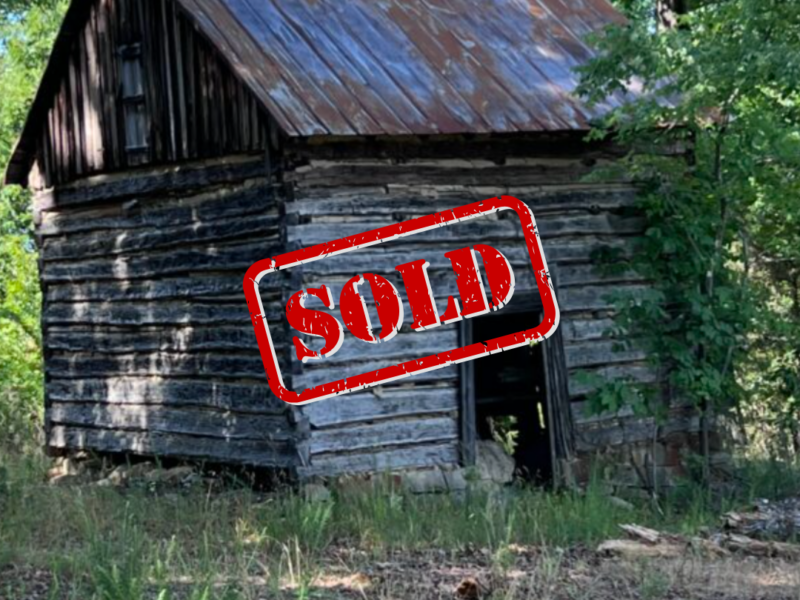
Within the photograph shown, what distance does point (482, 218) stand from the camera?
12438mm

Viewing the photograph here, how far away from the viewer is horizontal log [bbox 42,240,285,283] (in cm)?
1188

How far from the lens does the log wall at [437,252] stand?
11570mm

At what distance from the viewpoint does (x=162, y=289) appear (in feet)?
42.5

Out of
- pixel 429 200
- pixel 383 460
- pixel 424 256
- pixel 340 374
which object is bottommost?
pixel 383 460

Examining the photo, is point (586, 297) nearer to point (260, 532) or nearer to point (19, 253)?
point (260, 532)

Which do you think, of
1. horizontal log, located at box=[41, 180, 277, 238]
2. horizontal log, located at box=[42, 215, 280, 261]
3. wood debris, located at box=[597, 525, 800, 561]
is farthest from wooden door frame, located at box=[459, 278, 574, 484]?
wood debris, located at box=[597, 525, 800, 561]

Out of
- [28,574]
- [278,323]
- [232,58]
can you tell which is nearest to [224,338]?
[278,323]

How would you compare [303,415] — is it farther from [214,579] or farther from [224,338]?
[214,579]

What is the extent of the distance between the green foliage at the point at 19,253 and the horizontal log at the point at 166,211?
221 centimetres

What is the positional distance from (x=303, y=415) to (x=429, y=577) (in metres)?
3.09

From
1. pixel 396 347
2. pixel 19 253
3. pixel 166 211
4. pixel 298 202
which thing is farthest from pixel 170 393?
Result: pixel 19 253

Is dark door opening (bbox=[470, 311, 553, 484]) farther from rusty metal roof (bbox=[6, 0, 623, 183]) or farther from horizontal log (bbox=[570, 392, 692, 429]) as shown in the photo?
rusty metal roof (bbox=[6, 0, 623, 183])

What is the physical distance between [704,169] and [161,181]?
15.8 ft

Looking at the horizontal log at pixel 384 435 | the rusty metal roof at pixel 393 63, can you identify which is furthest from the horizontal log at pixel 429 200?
the horizontal log at pixel 384 435
